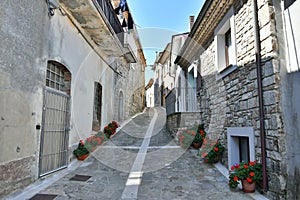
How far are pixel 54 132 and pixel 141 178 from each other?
7.57ft

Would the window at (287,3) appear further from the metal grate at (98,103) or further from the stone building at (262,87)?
the metal grate at (98,103)

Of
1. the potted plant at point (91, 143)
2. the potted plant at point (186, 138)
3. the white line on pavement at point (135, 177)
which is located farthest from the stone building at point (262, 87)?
the potted plant at point (91, 143)

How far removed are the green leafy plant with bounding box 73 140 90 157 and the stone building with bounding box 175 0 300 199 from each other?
147 inches

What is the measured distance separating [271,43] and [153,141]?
577 centimetres

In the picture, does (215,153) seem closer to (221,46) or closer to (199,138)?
(199,138)

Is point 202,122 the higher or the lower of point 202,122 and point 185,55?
the lower

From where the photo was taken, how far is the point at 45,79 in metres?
4.32

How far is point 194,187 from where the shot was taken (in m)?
3.84

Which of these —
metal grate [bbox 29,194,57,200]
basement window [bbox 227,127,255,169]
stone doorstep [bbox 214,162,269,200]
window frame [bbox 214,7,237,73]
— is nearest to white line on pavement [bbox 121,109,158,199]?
metal grate [bbox 29,194,57,200]

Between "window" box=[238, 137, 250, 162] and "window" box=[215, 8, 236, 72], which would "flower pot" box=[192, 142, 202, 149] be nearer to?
"window" box=[238, 137, 250, 162]

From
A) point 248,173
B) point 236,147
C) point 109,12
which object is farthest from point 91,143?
point 248,173

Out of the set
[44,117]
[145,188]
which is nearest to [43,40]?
[44,117]

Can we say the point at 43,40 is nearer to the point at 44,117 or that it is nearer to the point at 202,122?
the point at 44,117

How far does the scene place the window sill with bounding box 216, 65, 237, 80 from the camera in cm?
452
